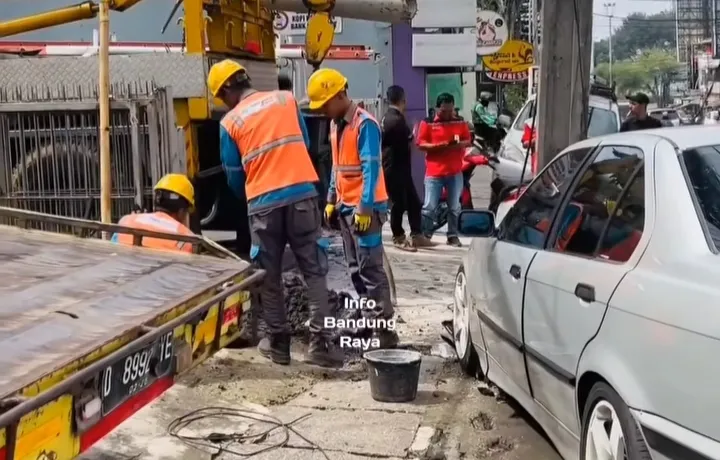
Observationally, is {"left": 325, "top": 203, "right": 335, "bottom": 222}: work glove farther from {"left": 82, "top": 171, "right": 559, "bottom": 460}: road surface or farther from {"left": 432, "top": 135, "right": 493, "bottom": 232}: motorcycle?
{"left": 432, "top": 135, "right": 493, "bottom": 232}: motorcycle

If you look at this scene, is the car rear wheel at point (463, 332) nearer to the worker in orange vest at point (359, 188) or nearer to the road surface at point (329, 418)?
the road surface at point (329, 418)

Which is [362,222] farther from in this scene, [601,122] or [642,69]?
[642,69]

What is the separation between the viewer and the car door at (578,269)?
375 centimetres

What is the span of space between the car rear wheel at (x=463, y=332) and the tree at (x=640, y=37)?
68.0m

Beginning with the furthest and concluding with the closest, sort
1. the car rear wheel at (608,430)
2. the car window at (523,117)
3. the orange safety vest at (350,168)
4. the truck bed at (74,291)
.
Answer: the car window at (523,117) → the orange safety vest at (350,168) → the car rear wheel at (608,430) → the truck bed at (74,291)

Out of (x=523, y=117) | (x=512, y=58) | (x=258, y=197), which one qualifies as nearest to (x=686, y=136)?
(x=258, y=197)

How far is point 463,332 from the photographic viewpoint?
625 centimetres

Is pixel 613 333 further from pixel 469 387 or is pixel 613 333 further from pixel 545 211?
pixel 469 387

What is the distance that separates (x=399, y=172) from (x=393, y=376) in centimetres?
587

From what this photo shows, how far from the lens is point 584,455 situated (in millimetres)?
3762

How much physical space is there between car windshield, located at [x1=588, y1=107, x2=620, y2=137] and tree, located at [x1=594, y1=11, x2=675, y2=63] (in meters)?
59.8

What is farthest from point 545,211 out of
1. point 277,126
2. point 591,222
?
point 277,126

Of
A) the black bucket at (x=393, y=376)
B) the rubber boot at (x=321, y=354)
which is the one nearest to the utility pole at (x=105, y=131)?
the rubber boot at (x=321, y=354)

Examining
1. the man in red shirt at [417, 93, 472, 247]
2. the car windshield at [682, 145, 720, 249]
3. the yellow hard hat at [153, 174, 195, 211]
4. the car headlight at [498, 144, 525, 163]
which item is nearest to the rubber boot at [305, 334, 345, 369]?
the yellow hard hat at [153, 174, 195, 211]
